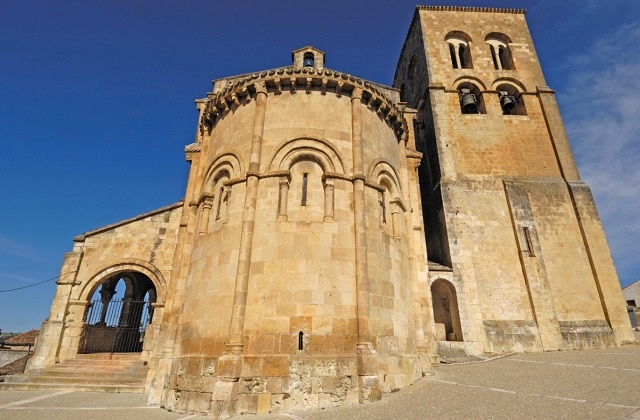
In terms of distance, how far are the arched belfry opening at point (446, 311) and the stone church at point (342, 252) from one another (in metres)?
0.11

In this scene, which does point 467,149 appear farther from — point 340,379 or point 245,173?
point 340,379

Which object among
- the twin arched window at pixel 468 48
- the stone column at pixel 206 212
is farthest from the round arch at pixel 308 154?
the twin arched window at pixel 468 48

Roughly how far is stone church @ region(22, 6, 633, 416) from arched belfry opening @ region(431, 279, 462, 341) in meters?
0.11

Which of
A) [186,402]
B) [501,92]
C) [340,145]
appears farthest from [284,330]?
[501,92]

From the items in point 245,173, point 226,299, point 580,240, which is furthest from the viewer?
point 580,240

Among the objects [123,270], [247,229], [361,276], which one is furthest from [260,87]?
[123,270]

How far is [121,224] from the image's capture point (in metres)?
14.5

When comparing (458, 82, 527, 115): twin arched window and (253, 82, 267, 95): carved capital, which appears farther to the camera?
(458, 82, 527, 115): twin arched window

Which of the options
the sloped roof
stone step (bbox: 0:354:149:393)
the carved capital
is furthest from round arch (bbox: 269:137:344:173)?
the sloped roof

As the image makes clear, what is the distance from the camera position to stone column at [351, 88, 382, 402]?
7592mm

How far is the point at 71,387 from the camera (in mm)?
11422

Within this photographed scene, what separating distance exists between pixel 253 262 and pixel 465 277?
1076 cm

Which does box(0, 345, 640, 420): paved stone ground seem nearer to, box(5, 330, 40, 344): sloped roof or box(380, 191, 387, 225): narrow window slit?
box(380, 191, 387, 225): narrow window slit

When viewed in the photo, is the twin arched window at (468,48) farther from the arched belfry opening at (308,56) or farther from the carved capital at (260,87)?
the carved capital at (260,87)
